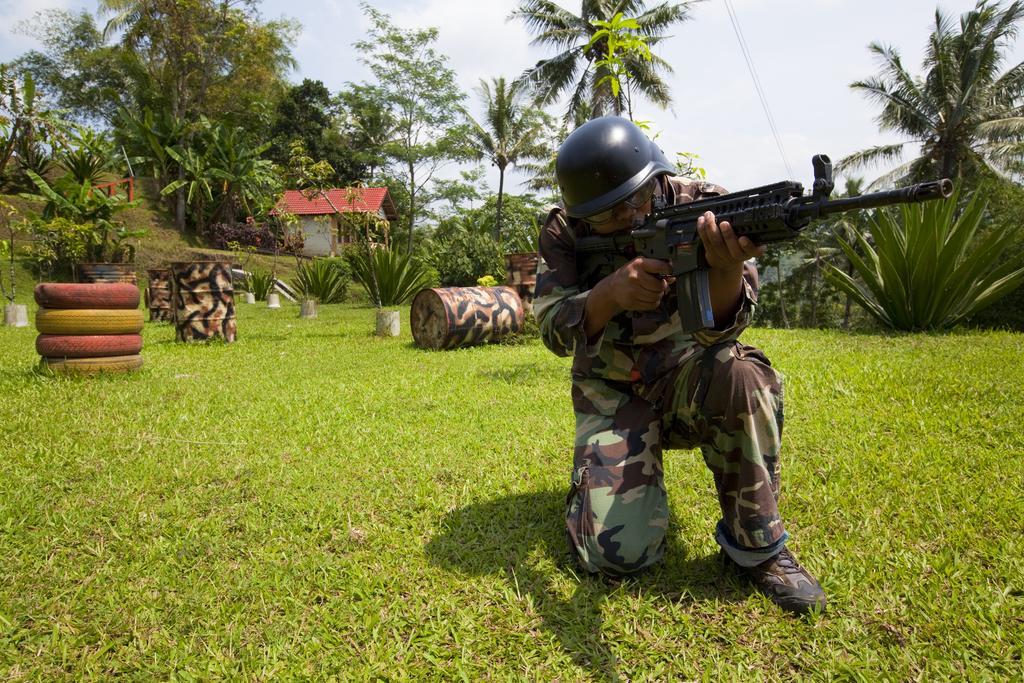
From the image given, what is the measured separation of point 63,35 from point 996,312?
171 ft

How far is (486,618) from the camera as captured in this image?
205cm

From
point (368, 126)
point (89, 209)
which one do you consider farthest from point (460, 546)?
point (368, 126)

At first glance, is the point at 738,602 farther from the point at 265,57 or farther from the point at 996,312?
the point at 265,57

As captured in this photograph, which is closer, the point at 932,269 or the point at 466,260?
the point at 932,269

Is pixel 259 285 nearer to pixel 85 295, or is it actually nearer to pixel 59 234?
pixel 59 234

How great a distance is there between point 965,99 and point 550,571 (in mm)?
34594

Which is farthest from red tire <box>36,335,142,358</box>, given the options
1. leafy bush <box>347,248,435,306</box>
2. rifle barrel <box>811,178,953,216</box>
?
rifle barrel <box>811,178,953,216</box>

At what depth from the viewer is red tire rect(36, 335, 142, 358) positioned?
546cm

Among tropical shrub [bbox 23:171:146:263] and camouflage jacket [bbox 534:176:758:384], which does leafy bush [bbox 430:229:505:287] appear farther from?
camouflage jacket [bbox 534:176:758:384]

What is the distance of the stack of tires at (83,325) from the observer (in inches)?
213

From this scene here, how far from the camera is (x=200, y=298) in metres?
8.77

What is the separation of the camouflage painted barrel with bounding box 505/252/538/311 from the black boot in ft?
22.4

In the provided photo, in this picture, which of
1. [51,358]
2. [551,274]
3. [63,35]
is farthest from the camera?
[63,35]

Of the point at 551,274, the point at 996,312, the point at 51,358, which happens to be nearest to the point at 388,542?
the point at 551,274
